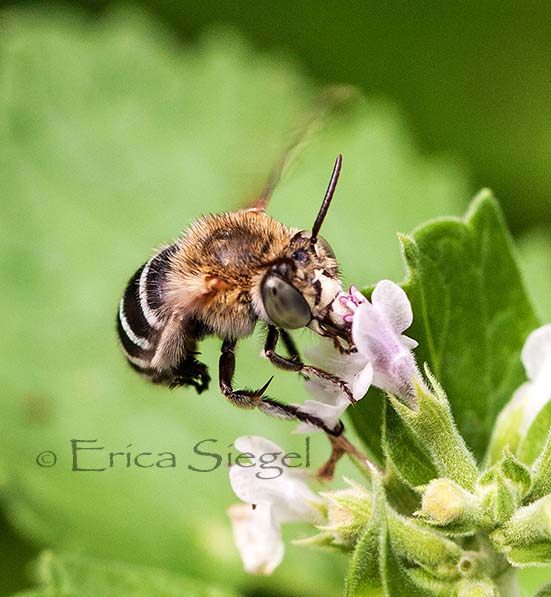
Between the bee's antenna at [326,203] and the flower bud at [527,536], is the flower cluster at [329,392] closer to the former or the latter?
the bee's antenna at [326,203]

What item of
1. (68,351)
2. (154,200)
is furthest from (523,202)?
(68,351)

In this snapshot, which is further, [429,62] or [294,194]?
[429,62]

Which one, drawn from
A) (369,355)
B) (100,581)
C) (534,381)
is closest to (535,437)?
(534,381)

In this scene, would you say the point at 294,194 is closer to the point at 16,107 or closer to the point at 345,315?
the point at 16,107

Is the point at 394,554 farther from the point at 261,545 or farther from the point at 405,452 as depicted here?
the point at 261,545

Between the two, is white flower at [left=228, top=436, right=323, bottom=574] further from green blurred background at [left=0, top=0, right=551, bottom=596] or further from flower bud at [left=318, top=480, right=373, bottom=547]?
green blurred background at [left=0, top=0, right=551, bottom=596]

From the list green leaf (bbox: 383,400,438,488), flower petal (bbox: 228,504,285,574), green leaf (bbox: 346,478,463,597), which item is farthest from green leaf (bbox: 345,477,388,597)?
flower petal (bbox: 228,504,285,574)
